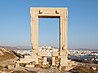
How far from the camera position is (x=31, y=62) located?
87.1 ft

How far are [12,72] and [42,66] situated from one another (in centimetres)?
594

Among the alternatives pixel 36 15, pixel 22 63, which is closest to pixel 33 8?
pixel 36 15

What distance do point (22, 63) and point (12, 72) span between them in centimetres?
590

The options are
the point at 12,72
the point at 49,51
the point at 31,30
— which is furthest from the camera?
the point at 49,51

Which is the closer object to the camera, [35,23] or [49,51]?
[35,23]

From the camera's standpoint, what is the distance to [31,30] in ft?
90.6

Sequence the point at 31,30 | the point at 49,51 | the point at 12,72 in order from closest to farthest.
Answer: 1. the point at 12,72
2. the point at 31,30
3. the point at 49,51

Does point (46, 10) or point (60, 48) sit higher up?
point (46, 10)

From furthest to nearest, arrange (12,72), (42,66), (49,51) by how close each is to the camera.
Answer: (49,51)
(42,66)
(12,72)

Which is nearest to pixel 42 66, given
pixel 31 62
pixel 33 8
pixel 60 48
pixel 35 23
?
pixel 31 62

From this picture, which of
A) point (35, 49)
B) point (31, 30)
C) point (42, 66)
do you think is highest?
point (31, 30)

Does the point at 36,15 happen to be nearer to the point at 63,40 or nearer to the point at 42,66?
the point at 63,40

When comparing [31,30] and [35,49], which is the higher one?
[31,30]

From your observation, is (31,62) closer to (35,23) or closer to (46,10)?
(35,23)
